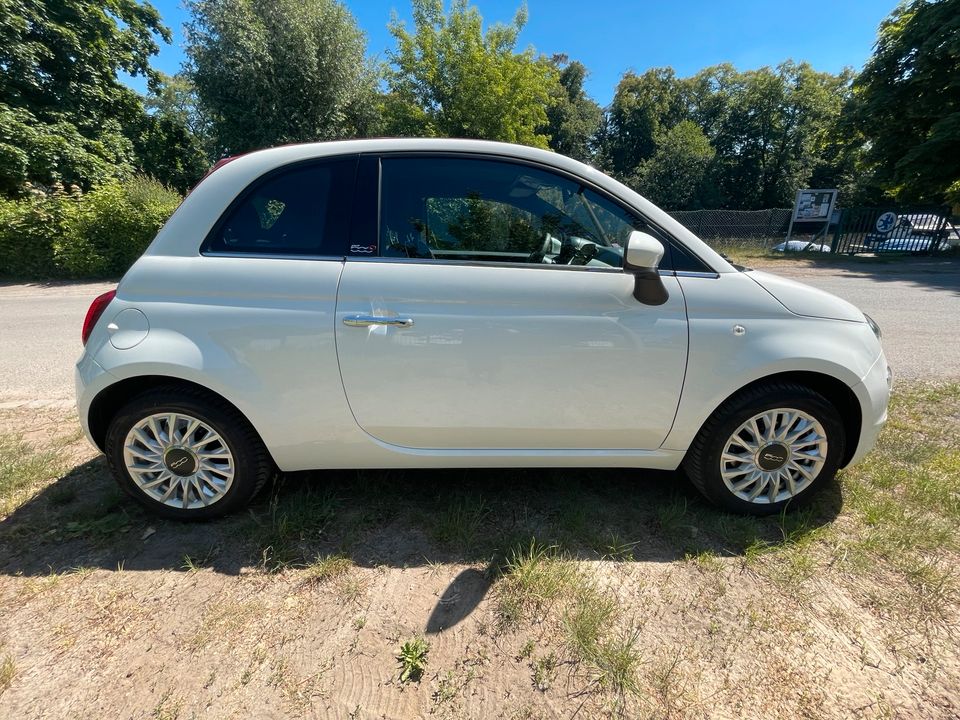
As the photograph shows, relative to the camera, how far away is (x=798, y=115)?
3581cm

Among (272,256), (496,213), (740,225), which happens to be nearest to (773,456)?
(496,213)

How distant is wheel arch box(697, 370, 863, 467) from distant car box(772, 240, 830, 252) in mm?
18718

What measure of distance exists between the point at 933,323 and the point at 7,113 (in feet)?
66.0

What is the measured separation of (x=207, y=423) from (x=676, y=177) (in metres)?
41.0

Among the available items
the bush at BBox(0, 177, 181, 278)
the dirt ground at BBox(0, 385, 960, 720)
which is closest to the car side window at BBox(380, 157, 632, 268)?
the dirt ground at BBox(0, 385, 960, 720)

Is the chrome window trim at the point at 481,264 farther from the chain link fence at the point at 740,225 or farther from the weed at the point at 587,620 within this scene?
the chain link fence at the point at 740,225

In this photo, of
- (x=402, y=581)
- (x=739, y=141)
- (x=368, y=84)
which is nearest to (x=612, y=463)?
(x=402, y=581)

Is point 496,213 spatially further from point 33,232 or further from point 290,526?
point 33,232

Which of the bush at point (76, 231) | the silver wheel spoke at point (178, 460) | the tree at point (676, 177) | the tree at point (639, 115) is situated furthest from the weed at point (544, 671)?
the tree at point (639, 115)

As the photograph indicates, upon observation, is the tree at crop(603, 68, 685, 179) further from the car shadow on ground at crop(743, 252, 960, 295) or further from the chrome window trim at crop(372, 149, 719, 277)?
the chrome window trim at crop(372, 149, 719, 277)

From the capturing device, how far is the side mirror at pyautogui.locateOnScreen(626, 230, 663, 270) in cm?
202

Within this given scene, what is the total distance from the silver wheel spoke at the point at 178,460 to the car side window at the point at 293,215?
889 millimetres

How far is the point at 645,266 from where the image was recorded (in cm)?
207

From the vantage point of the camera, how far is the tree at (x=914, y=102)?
16.1m
